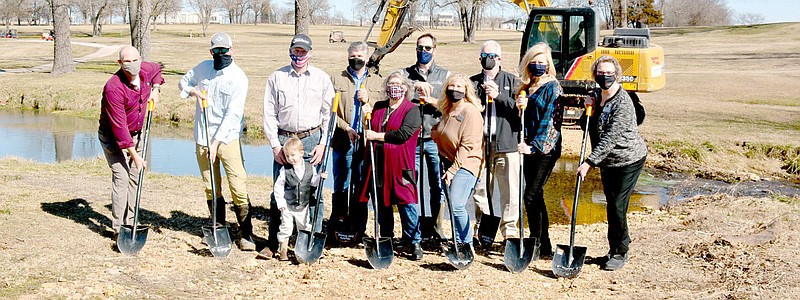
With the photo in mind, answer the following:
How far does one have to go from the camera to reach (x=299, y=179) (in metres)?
7.30

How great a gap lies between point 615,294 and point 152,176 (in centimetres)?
662

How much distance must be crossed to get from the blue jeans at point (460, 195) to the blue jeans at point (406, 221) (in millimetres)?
336

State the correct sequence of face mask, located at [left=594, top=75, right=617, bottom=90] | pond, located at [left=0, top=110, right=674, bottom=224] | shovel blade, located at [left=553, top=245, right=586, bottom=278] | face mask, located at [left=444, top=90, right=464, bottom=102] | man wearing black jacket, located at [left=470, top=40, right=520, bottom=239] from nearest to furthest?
face mask, located at [left=594, top=75, right=617, bottom=90], shovel blade, located at [left=553, top=245, right=586, bottom=278], face mask, located at [left=444, top=90, right=464, bottom=102], man wearing black jacket, located at [left=470, top=40, right=520, bottom=239], pond, located at [left=0, top=110, right=674, bottom=224]

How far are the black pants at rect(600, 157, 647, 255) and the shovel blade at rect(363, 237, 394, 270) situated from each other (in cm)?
182

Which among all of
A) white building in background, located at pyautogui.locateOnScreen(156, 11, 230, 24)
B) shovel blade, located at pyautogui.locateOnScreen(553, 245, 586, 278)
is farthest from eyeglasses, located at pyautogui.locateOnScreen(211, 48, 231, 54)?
white building in background, located at pyautogui.locateOnScreen(156, 11, 230, 24)

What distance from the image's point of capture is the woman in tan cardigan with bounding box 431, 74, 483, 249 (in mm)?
7141

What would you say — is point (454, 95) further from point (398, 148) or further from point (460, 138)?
point (398, 148)

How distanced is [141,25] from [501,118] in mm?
21337

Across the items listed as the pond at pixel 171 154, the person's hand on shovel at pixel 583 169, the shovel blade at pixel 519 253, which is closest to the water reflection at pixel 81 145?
the pond at pixel 171 154

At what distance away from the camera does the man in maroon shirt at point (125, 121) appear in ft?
24.1

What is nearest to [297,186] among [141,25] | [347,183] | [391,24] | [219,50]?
[347,183]

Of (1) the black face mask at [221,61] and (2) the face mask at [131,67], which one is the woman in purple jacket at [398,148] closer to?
(1) the black face mask at [221,61]

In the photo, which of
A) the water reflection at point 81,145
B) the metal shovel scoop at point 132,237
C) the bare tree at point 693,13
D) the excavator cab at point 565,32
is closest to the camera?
the metal shovel scoop at point 132,237

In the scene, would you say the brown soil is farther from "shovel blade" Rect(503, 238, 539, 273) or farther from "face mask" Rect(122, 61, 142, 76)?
"face mask" Rect(122, 61, 142, 76)
